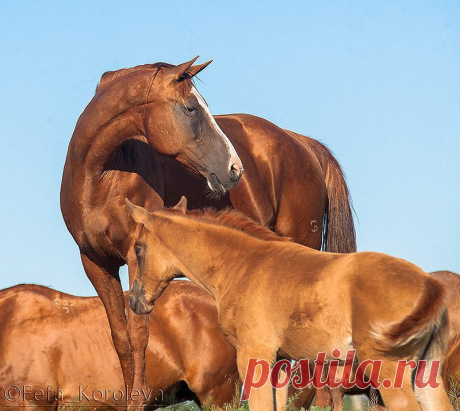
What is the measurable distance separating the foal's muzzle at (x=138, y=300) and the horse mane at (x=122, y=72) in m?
1.98

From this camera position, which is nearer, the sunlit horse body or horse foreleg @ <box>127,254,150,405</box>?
horse foreleg @ <box>127,254,150,405</box>

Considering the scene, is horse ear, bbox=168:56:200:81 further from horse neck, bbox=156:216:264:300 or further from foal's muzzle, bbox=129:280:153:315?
foal's muzzle, bbox=129:280:153:315

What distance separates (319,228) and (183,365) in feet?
7.33

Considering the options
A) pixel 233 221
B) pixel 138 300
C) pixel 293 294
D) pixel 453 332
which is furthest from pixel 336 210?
pixel 293 294

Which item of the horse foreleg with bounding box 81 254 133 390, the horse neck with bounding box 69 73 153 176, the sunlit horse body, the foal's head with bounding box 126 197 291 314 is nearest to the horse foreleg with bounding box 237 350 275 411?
the foal's head with bounding box 126 197 291 314

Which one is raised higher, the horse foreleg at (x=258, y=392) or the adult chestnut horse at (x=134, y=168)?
the adult chestnut horse at (x=134, y=168)

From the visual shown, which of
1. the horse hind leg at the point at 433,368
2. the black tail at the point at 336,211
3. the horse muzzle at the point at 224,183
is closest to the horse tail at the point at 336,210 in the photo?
the black tail at the point at 336,211

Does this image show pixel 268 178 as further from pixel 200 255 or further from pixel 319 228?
pixel 200 255

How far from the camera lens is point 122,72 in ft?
27.7

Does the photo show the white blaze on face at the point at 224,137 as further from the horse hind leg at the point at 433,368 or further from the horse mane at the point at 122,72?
the horse hind leg at the point at 433,368

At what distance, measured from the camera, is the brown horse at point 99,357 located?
9.03m

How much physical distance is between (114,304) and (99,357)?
835 millimetres

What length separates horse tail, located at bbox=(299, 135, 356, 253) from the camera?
34.1ft

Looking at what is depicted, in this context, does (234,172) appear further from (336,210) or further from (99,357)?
(336,210)
